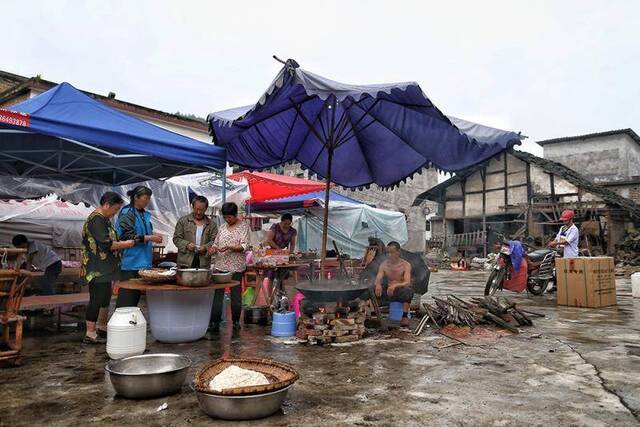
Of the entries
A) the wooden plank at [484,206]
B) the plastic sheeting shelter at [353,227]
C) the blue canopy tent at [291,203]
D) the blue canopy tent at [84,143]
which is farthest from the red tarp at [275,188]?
the wooden plank at [484,206]

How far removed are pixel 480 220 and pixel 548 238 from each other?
13.7 ft

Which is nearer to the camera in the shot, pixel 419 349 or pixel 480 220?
pixel 419 349

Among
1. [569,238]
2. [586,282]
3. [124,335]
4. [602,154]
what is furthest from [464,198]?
[124,335]

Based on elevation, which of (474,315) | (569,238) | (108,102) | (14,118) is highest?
(108,102)

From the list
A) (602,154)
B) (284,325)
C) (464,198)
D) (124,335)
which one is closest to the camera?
(124,335)

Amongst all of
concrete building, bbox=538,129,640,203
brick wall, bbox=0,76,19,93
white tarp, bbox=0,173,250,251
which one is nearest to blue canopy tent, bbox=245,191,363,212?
white tarp, bbox=0,173,250,251

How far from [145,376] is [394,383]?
200 centimetres

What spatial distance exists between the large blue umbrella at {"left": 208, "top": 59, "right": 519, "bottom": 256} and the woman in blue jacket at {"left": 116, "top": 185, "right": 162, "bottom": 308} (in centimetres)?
174

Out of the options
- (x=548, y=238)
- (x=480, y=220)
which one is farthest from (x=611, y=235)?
(x=480, y=220)

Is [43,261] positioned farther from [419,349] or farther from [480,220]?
[480,220]

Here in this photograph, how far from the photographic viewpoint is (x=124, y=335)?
13.8ft

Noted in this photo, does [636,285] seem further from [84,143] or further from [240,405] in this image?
[84,143]

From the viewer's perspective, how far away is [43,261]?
695 cm

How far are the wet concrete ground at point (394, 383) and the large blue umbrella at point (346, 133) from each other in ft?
6.45
